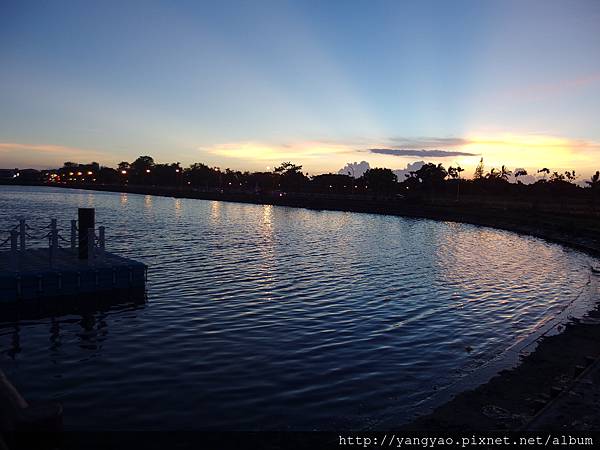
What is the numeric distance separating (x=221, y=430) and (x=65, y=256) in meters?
19.1

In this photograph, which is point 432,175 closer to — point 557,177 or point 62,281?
point 557,177

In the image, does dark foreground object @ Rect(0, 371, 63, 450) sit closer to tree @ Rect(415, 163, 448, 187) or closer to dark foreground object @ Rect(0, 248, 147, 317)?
dark foreground object @ Rect(0, 248, 147, 317)

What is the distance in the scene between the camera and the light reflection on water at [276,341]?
40.6 feet


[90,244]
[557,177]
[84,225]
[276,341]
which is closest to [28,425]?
[276,341]

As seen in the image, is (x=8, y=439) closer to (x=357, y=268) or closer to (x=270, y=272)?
(x=270, y=272)

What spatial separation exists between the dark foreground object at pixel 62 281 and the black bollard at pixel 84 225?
0.52m

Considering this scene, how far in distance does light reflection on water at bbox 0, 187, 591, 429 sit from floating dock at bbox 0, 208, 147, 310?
5.79 feet

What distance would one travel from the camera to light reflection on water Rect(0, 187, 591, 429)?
40.6 ft

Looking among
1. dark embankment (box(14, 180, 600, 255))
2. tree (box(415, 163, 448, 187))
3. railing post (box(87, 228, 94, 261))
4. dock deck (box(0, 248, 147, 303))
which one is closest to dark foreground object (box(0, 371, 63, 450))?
dock deck (box(0, 248, 147, 303))

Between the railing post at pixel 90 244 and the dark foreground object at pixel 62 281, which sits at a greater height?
the railing post at pixel 90 244

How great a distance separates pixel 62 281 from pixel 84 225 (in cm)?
486

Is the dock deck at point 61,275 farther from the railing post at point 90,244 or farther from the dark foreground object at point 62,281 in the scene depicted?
the railing post at point 90,244

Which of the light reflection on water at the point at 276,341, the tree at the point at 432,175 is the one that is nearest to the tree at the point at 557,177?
the tree at the point at 432,175

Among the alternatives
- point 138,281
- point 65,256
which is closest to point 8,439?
point 138,281
